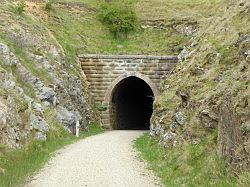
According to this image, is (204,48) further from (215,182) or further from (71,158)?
(215,182)

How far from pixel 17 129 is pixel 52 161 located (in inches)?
89.1

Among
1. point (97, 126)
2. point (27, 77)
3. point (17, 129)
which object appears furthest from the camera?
point (97, 126)

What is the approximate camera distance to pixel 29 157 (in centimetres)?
1664

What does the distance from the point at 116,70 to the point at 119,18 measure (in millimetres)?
6148

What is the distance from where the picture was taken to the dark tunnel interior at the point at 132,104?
1318 inches

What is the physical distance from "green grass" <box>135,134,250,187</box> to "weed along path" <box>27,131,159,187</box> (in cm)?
50

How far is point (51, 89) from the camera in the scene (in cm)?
2405

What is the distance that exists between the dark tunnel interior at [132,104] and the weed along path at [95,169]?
12.8 m

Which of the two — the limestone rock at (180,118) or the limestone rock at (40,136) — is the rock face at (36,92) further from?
the limestone rock at (180,118)

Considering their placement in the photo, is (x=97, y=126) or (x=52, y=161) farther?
(x=97, y=126)

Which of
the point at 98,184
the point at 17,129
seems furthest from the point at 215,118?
the point at 17,129

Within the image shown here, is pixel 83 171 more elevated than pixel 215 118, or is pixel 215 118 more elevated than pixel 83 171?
pixel 215 118

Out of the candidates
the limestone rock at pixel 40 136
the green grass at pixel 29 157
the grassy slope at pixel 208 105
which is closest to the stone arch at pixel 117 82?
the grassy slope at pixel 208 105

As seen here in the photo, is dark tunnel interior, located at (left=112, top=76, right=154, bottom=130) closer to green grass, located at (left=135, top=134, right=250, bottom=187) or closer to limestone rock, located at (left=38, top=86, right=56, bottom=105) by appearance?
limestone rock, located at (left=38, top=86, right=56, bottom=105)
